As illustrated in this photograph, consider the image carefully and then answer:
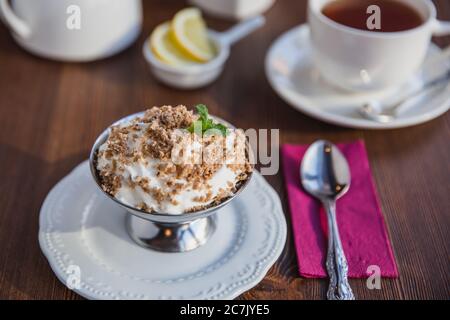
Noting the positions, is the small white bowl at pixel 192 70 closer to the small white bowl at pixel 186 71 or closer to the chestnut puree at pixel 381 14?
the small white bowl at pixel 186 71

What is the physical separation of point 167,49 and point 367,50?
18.5 inches

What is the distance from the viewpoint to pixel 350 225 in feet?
3.41

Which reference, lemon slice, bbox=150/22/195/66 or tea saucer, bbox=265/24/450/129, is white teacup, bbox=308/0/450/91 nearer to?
tea saucer, bbox=265/24/450/129

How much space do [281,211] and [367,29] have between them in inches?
19.5

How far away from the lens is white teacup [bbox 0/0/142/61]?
1322 millimetres

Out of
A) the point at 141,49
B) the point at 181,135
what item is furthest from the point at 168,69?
the point at 181,135

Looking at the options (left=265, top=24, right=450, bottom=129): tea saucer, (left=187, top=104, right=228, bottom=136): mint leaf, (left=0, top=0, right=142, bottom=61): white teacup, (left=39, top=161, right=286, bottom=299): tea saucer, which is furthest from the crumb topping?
(left=0, top=0, right=142, bottom=61): white teacup

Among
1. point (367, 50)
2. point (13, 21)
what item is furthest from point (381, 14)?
point (13, 21)

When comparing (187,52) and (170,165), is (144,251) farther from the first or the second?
(187,52)

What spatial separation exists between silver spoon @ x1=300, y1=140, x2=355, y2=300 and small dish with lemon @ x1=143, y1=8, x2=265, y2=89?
0.33 meters

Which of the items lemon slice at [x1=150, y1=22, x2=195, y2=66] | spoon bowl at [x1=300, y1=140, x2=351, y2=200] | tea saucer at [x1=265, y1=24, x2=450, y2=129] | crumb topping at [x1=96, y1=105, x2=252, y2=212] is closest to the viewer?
crumb topping at [x1=96, y1=105, x2=252, y2=212]

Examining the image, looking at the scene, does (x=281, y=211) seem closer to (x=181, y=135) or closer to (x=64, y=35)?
(x=181, y=135)

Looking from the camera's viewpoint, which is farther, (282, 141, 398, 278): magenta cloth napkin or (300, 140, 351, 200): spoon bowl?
(300, 140, 351, 200): spoon bowl

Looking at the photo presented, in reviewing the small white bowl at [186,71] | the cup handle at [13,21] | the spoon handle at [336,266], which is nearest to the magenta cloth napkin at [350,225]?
the spoon handle at [336,266]
